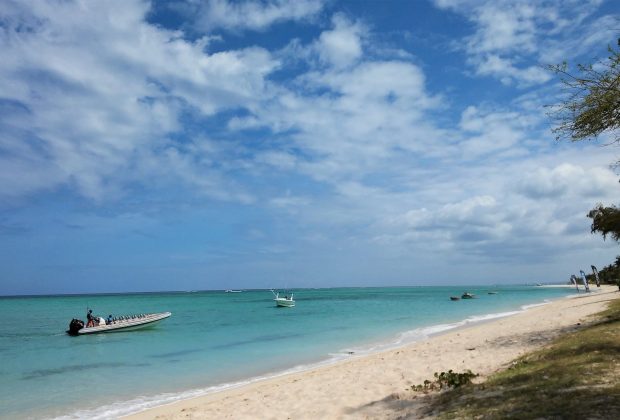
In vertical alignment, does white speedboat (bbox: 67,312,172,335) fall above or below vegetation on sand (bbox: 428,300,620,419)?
below

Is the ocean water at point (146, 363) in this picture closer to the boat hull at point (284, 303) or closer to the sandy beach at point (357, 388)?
the sandy beach at point (357, 388)

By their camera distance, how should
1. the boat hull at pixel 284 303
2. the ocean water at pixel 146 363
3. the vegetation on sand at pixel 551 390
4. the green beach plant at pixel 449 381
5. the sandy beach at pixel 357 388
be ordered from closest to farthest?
the vegetation on sand at pixel 551 390 < the green beach plant at pixel 449 381 < the sandy beach at pixel 357 388 < the ocean water at pixel 146 363 < the boat hull at pixel 284 303

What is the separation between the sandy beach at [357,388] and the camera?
35.3 feet

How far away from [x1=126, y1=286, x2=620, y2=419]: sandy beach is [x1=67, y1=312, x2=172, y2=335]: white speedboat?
30489 millimetres

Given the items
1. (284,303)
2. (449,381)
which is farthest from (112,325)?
(284,303)

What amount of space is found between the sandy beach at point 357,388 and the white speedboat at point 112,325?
1200 inches

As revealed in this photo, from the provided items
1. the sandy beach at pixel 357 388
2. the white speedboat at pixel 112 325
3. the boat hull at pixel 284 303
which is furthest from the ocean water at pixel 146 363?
the boat hull at pixel 284 303

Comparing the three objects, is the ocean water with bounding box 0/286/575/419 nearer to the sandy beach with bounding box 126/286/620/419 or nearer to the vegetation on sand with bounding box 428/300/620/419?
the sandy beach with bounding box 126/286/620/419

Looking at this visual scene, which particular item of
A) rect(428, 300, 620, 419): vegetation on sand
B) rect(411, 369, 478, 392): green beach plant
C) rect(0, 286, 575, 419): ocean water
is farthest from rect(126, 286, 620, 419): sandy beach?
rect(0, 286, 575, 419): ocean water

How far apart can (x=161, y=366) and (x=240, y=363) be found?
170 inches

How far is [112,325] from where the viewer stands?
42062 millimetres

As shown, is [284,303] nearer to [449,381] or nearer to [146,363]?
[146,363]

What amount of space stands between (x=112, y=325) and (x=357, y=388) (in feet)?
119

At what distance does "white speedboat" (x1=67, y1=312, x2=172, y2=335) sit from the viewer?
4081 cm
